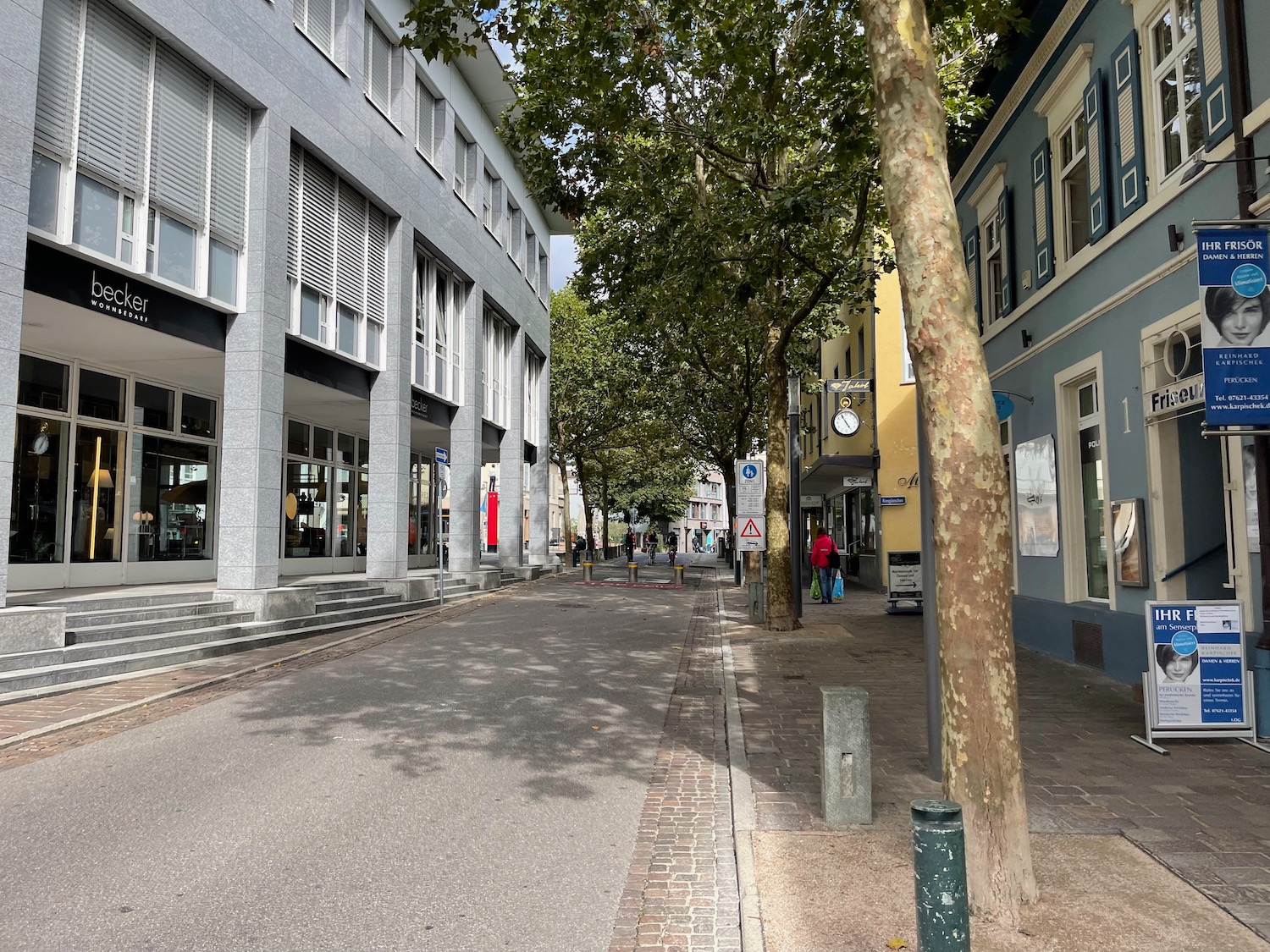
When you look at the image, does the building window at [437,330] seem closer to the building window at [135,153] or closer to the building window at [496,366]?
the building window at [496,366]

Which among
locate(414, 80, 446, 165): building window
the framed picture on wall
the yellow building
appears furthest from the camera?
the yellow building

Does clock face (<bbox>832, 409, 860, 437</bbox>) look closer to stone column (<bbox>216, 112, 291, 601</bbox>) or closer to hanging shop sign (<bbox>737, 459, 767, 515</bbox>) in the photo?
hanging shop sign (<bbox>737, 459, 767, 515</bbox>)

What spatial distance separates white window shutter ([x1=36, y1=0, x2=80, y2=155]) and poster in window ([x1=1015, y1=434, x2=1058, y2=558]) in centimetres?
1261

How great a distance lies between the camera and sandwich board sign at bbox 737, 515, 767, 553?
15391 mm

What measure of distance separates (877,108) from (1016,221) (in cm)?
1015

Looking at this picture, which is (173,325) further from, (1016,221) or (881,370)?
(881,370)

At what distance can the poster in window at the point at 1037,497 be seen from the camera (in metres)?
12.0

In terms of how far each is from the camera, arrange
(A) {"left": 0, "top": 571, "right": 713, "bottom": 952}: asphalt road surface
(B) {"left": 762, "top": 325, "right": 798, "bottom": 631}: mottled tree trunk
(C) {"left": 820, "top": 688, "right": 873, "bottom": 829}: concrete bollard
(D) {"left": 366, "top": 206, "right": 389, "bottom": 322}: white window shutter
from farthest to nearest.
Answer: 1. (D) {"left": 366, "top": 206, "right": 389, "bottom": 322}: white window shutter
2. (B) {"left": 762, "top": 325, "right": 798, "bottom": 631}: mottled tree trunk
3. (C) {"left": 820, "top": 688, "right": 873, "bottom": 829}: concrete bollard
4. (A) {"left": 0, "top": 571, "right": 713, "bottom": 952}: asphalt road surface

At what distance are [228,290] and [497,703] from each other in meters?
8.21

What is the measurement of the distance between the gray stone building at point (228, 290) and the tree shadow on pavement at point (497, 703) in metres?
3.19

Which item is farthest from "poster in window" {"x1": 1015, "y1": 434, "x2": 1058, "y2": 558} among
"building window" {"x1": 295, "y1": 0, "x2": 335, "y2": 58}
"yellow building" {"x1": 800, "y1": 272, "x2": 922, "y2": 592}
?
"building window" {"x1": 295, "y1": 0, "x2": 335, "y2": 58}

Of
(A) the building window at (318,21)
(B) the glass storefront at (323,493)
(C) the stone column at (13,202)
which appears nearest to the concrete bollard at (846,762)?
(C) the stone column at (13,202)

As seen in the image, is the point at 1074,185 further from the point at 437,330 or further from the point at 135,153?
the point at 437,330

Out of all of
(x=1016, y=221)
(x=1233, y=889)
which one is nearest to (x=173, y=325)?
(x=1016, y=221)
